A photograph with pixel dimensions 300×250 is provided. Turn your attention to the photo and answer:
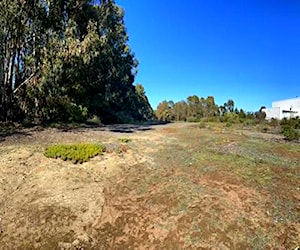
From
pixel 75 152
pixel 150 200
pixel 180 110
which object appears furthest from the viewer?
pixel 180 110

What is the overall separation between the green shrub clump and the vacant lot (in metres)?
0.27

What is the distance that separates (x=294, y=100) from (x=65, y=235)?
5051 cm

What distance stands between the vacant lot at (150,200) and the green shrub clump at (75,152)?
0.27 meters

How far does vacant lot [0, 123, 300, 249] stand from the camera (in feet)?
20.0

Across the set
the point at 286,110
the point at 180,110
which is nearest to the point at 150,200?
the point at 286,110

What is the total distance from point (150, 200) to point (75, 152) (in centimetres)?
367

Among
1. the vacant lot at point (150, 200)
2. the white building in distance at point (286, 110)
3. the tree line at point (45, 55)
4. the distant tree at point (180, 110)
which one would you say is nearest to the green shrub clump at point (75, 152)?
the vacant lot at point (150, 200)

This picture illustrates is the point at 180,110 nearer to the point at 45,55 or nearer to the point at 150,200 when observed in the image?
the point at 45,55

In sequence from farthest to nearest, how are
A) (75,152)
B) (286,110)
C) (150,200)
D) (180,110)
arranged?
1. (180,110)
2. (286,110)
3. (75,152)
4. (150,200)

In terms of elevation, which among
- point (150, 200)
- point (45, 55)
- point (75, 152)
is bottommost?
point (150, 200)

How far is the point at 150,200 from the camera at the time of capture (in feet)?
24.3

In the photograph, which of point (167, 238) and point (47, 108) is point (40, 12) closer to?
point (47, 108)

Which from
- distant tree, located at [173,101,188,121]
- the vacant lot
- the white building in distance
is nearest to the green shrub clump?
the vacant lot

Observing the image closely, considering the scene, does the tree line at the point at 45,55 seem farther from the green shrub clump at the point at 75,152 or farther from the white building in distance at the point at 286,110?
the white building in distance at the point at 286,110
